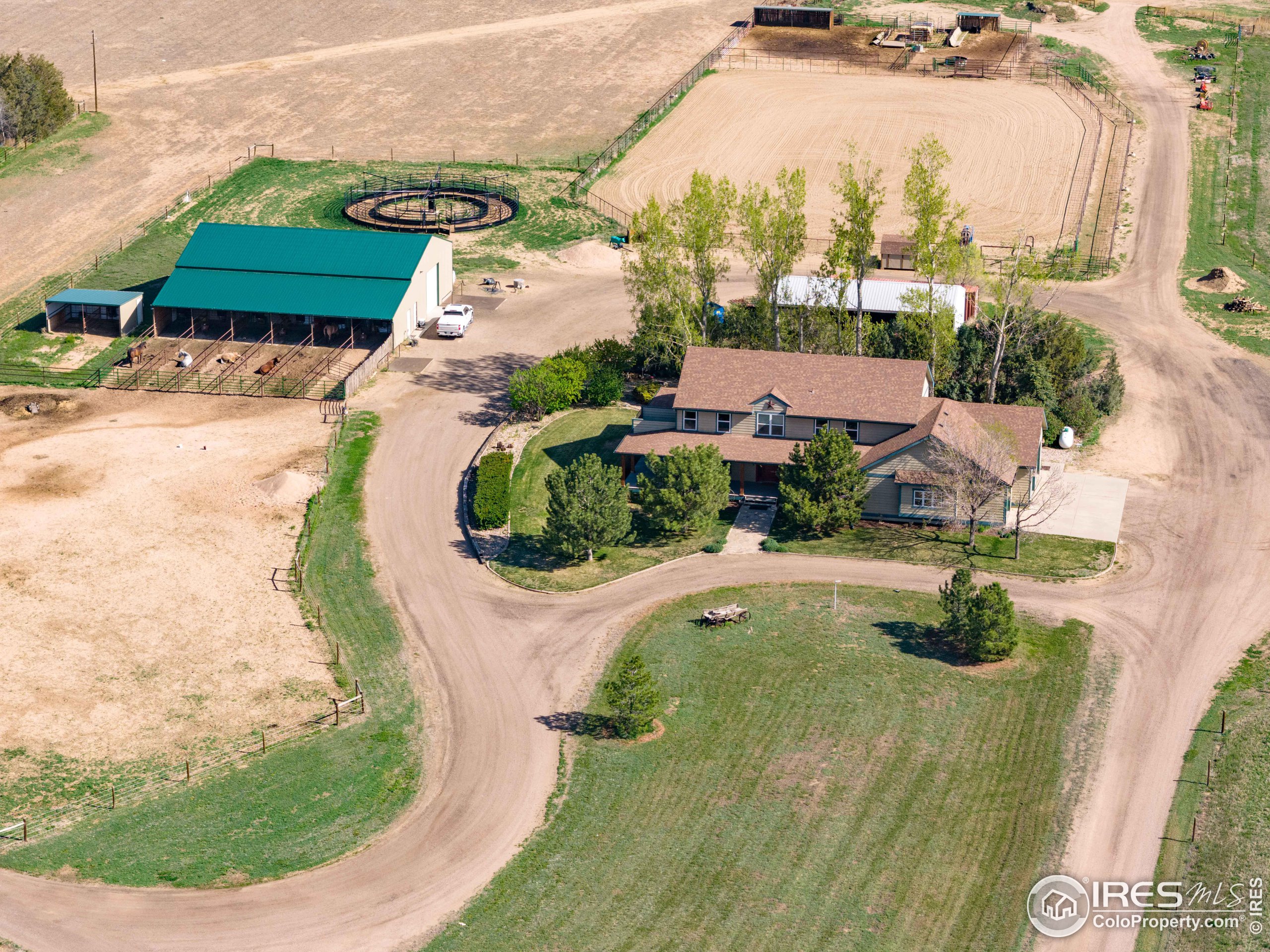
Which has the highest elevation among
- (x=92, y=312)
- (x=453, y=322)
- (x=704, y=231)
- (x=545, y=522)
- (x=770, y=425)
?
(x=704, y=231)

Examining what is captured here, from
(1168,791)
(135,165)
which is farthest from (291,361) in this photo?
(1168,791)

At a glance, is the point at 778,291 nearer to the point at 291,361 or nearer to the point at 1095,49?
the point at 291,361

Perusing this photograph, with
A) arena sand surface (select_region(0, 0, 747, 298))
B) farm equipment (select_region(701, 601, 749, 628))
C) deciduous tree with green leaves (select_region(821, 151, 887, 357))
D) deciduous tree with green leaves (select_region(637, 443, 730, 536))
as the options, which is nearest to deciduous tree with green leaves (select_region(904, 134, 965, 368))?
deciduous tree with green leaves (select_region(821, 151, 887, 357))

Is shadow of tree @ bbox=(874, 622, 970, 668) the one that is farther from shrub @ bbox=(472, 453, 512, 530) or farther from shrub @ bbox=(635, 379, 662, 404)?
shrub @ bbox=(635, 379, 662, 404)

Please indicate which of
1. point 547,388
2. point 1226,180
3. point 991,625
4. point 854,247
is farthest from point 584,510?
point 1226,180

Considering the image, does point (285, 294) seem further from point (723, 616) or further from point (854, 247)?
point (723, 616)

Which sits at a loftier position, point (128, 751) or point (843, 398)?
point (843, 398)

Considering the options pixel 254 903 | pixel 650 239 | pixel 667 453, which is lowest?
pixel 254 903
